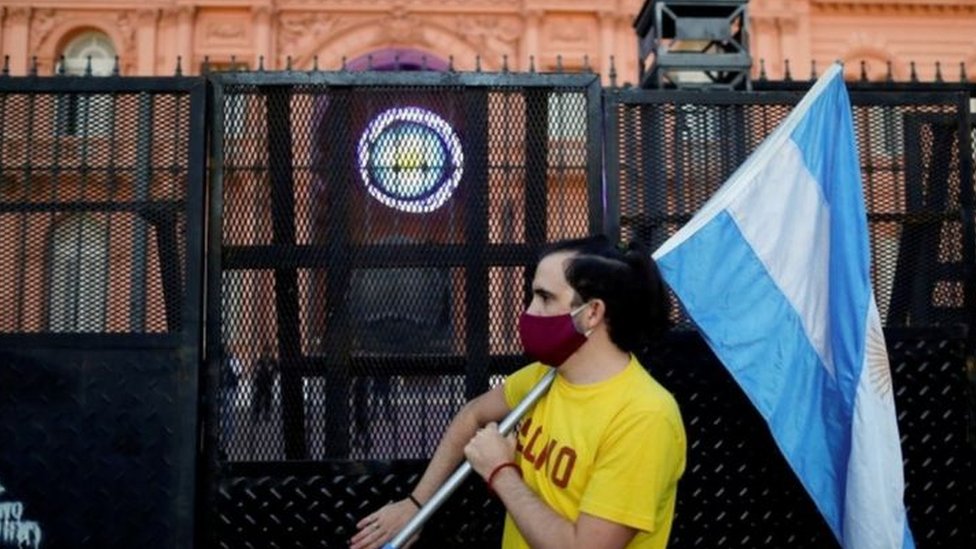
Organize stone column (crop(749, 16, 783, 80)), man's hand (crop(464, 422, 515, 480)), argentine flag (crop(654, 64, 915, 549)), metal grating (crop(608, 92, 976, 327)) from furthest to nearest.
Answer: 1. stone column (crop(749, 16, 783, 80))
2. metal grating (crop(608, 92, 976, 327))
3. argentine flag (crop(654, 64, 915, 549))
4. man's hand (crop(464, 422, 515, 480))

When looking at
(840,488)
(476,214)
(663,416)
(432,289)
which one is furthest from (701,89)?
(663,416)

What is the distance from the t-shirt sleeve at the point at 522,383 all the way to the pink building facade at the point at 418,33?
1970cm

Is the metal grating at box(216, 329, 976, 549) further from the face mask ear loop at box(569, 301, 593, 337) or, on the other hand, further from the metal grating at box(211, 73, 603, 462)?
the face mask ear loop at box(569, 301, 593, 337)

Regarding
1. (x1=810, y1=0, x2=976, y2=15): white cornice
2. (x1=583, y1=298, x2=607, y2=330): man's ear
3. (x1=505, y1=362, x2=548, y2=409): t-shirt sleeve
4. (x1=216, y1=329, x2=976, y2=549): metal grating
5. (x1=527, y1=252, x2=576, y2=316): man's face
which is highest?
(x1=810, y1=0, x2=976, y2=15): white cornice

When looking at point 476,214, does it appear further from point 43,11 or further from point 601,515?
point 43,11

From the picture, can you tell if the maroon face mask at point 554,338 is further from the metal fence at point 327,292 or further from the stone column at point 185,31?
the stone column at point 185,31

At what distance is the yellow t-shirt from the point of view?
2119mm

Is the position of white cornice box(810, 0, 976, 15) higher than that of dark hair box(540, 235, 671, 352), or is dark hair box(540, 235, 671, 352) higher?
white cornice box(810, 0, 976, 15)

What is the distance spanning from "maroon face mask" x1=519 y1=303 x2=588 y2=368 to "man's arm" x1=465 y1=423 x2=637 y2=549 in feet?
0.90

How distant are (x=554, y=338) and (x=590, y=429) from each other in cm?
28

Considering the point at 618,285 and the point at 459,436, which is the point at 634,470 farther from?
the point at 459,436

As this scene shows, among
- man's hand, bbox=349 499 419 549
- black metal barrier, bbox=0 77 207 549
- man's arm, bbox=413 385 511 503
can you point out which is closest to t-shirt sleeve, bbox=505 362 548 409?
man's arm, bbox=413 385 511 503

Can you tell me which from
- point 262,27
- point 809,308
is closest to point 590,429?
point 809,308

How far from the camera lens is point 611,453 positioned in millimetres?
2152
